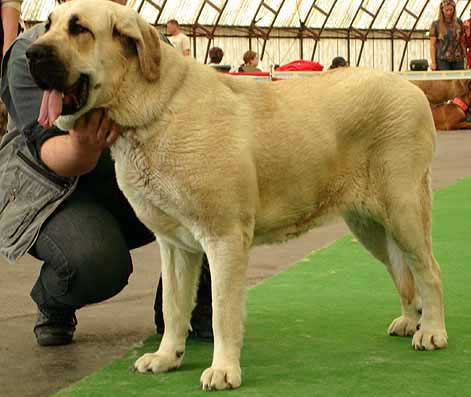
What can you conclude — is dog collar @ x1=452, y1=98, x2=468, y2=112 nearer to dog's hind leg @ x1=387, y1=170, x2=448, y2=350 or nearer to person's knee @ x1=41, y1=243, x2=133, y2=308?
dog's hind leg @ x1=387, y1=170, x2=448, y2=350

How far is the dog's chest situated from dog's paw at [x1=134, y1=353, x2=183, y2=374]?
451mm

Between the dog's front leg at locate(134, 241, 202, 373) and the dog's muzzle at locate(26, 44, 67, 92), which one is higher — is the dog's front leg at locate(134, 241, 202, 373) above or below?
below

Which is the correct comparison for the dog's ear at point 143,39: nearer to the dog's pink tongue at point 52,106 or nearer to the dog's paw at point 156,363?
the dog's pink tongue at point 52,106

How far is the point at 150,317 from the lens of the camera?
408 centimetres

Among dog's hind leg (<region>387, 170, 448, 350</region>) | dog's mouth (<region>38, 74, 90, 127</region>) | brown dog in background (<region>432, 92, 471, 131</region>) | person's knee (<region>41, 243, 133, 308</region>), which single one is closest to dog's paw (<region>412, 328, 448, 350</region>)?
dog's hind leg (<region>387, 170, 448, 350</region>)

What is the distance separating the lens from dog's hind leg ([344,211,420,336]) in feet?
11.7

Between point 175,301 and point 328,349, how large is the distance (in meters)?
0.62

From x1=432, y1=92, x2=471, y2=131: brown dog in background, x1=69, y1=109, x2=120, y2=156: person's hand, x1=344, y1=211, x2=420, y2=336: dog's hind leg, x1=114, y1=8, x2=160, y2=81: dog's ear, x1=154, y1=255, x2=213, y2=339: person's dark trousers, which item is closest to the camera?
x1=114, y1=8, x2=160, y2=81: dog's ear

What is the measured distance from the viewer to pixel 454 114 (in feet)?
54.7

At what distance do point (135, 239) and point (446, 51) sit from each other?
485 inches

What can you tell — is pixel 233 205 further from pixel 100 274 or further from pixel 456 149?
pixel 456 149

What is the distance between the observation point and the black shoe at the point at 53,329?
11.9 ft

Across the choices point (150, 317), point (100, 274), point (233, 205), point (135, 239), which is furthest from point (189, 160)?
point (150, 317)

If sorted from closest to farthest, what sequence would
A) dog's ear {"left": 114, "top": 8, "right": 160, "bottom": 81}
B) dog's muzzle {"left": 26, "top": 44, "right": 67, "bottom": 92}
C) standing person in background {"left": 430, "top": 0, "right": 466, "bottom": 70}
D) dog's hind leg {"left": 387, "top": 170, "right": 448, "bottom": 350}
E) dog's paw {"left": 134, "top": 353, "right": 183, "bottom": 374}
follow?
dog's muzzle {"left": 26, "top": 44, "right": 67, "bottom": 92}, dog's ear {"left": 114, "top": 8, "right": 160, "bottom": 81}, dog's paw {"left": 134, "top": 353, "right": 183, "bottom": 374}, dog's hind leg {"left": 387, "top": 170, "right": 448, "bottom": 350}, standing person in background {"left": 430, "top": 0, "right": 466, "bottom": 70}
